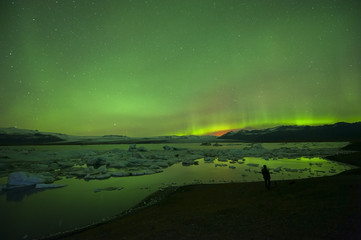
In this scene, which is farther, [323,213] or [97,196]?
[97,196]

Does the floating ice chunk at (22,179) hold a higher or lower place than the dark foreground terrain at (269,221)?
lower

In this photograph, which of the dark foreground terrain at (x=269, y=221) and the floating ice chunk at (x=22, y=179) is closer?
the dark foreground terrain at (x=269, y=221)

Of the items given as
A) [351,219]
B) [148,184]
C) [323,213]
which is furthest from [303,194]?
[148,184]

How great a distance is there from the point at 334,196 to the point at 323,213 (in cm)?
250

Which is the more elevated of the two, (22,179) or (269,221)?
(269,221)

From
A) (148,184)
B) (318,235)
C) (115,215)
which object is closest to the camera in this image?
(318,235)

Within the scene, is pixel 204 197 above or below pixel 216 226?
below

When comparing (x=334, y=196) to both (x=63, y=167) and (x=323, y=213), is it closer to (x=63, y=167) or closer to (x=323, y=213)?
(x=323, y=213)

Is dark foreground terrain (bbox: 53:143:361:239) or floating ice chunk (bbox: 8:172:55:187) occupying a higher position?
dark foreground terrain (bbox: 53:143:361:239)

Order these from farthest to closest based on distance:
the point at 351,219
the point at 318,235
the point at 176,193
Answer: the point at 176,193 → the point at 351,219 → the point at 318,235

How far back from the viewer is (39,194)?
1705cm

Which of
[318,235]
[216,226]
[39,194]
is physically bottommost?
[39,194]

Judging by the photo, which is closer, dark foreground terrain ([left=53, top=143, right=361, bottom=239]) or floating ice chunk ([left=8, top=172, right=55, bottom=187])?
dark foreground terrain ([left=53, top=143, right=361, bottom=239])

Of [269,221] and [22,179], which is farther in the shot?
[22,179]
